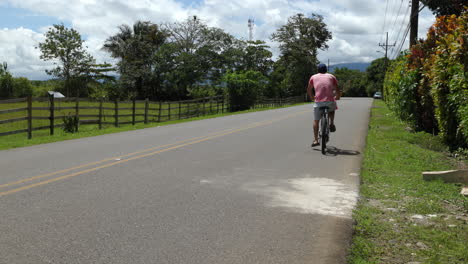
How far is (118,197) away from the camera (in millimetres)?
5707

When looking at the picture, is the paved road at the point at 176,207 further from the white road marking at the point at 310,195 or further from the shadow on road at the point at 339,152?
the shadow on road at the point at 339,152

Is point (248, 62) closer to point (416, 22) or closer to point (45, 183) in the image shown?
point (416, 22)

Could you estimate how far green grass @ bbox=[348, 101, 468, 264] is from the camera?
3834mm

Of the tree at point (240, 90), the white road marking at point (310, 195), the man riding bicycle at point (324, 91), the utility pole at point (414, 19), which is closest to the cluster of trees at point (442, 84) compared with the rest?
the man riding bicycle at point (324, 91)

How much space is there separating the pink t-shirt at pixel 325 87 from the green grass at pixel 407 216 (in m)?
1.85

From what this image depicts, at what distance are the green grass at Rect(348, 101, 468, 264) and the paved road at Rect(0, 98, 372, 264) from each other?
8.2 inches

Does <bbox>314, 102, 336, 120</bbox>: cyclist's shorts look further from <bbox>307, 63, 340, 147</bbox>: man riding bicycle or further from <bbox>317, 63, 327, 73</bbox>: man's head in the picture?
<bbox>317, 63, 327, 73</bbox>: man's head

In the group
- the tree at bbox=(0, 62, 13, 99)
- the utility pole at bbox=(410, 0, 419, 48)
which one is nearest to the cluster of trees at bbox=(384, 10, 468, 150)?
the utility pole at bbox=(410, 0, 419, 48)

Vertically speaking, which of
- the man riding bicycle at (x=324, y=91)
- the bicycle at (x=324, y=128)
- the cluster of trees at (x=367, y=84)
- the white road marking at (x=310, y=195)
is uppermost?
the cluster of trees at (x=367, y=84)

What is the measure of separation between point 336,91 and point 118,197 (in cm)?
624

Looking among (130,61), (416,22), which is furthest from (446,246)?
(130,61)

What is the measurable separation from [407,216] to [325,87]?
5393 millimetres

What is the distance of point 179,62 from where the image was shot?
6019 centimetres

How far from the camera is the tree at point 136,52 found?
6512 cm
